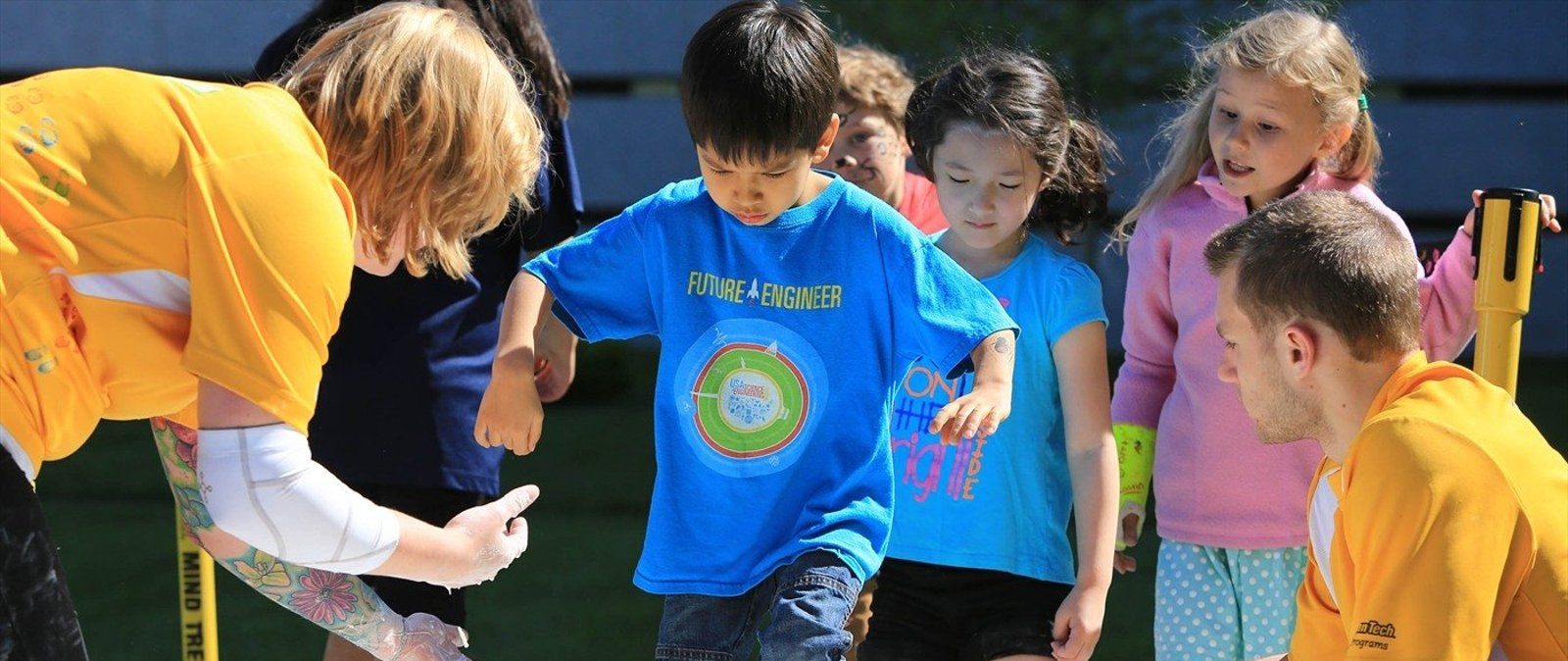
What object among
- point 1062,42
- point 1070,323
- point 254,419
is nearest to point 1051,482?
point 1070,323

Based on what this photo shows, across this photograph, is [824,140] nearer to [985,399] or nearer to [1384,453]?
[985,399]

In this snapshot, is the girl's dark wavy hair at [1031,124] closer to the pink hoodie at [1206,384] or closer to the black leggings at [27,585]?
the pink hoodie at [1206,384]

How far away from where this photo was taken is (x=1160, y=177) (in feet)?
12.5

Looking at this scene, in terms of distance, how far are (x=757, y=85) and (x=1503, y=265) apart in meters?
1.54

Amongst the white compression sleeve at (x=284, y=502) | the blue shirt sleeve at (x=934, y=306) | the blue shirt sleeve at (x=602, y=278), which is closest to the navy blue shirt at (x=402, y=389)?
the blue shirt sleeve at (x=602, y=278)

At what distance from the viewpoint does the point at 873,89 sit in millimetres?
4402

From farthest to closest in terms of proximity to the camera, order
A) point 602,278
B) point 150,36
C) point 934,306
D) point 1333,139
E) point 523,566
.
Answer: point 150,36, point 523,566, point 1333,139, point 602,278, point 934,306

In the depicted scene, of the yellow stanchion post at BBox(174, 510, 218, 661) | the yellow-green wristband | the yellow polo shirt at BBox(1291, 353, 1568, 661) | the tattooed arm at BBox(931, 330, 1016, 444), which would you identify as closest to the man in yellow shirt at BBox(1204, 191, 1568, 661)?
the yellow polo shirt at BBox(1291, 353, 1568, 661)

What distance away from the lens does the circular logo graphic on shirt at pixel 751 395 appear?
277 cm

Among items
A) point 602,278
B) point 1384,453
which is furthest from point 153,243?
point 1384,453

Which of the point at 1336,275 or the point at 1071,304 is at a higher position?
the point at 1336,275

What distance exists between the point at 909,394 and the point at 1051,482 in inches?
13.0

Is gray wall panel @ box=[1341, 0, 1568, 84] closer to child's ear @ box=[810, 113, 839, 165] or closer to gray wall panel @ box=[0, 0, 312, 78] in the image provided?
gray wall panel @ box=[0, 0, 312, 78]

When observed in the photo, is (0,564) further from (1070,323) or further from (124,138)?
(1070,323)
